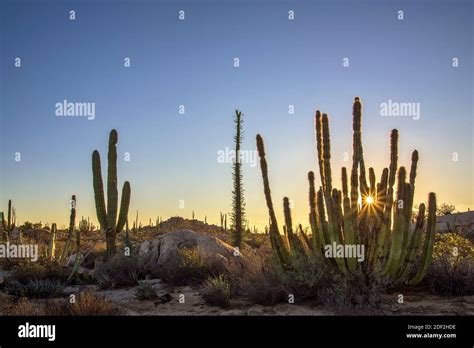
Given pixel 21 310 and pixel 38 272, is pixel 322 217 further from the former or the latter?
pixel 38 272

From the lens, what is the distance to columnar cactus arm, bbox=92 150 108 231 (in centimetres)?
1370

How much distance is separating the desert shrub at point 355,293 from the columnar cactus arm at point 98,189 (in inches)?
303

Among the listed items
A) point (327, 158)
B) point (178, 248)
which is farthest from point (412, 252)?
point (178, 248)

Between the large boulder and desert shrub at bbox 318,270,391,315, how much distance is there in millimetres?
4488

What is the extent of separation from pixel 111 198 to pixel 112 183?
42cm

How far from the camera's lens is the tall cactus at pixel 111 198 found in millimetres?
13758

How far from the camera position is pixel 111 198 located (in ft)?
45.2
